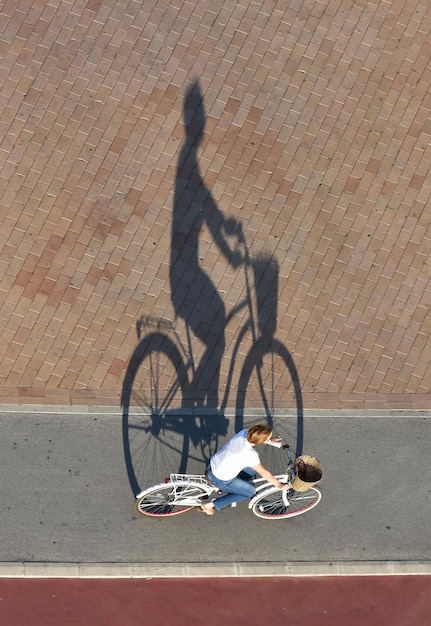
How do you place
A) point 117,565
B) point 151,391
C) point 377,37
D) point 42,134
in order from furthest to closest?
point 377,37
point 42,134
point 151,391
point 117,565

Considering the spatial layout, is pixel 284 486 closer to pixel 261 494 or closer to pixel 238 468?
pixel 261 494

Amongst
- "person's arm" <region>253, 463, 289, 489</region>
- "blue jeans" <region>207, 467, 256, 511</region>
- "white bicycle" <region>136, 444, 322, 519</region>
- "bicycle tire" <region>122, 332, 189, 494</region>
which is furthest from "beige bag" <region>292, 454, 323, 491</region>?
"bicycle tire" <region>122, 332, 189, 494</region>

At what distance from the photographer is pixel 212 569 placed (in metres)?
8.88

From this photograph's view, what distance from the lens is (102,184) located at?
10.0 metres

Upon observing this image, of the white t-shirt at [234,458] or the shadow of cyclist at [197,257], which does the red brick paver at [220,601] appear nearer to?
the white t-shirt at [234,458]

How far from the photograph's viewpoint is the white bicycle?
814 cm

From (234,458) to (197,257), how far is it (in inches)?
131

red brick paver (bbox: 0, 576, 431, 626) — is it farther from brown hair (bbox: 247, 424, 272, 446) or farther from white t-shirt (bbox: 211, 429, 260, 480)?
brown hair (bbox: 247, 424, 272, 446)

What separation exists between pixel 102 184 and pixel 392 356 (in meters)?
4.73

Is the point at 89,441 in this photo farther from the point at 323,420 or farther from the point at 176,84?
the point at 176,84

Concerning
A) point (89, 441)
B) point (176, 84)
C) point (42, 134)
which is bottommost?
point (89, 441)

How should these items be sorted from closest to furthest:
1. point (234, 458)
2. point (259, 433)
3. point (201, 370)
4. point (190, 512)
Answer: point (259, 433), point (234, 458), point (190, 512), point (201, 370)

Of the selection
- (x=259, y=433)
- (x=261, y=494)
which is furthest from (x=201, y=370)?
(x=259, y=433)

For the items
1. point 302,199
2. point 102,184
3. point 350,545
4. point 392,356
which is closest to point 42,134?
point 102,184
